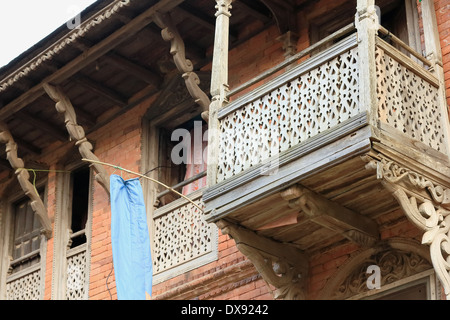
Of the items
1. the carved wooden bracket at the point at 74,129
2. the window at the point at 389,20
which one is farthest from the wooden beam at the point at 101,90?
the window at the point at 389,20

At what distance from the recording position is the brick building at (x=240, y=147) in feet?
36.1

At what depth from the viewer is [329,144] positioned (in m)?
10.8

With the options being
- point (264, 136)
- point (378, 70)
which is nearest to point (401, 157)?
point (378, 70)

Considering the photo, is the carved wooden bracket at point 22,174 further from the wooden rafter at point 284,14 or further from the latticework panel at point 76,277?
the wooden rafter at point 284,14

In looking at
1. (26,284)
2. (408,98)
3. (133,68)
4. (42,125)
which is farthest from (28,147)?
(408,98)

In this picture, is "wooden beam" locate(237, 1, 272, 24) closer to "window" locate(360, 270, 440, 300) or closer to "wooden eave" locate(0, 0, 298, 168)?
"wooden eave" locate(0, 0, 298, 168)

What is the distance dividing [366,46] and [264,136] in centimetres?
154

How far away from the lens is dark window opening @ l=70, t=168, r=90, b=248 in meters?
17.3

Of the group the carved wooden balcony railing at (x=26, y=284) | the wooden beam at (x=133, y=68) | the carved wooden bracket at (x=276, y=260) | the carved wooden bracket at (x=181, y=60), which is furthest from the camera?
the carved wooden balcony railing at (x=26, y=284)

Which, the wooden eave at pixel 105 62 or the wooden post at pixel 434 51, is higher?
the wooden eave at pixel 105 62

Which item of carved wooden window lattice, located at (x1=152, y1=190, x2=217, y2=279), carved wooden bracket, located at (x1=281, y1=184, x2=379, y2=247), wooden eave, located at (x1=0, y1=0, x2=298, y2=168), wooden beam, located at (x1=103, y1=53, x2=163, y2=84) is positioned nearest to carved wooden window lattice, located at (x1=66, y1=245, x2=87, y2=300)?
carved wooden window lattice, located at (x1=152, y1=190, x2=217, y2=279)

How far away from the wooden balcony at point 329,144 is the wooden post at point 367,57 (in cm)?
1

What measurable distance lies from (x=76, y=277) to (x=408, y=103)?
22.2 feet

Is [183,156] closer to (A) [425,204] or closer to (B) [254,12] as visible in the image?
(B) [254,12]
